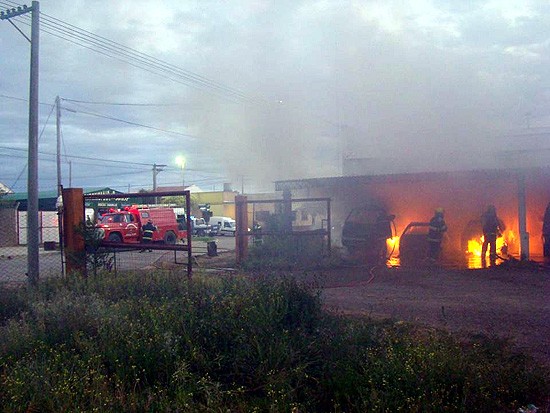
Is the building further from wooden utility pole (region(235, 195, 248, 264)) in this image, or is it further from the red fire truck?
the red fire truck

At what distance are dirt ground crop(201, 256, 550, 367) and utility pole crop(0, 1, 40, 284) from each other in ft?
16.1

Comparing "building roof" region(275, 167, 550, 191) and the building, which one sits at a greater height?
"building roof" region(275, 167, 550, 191)

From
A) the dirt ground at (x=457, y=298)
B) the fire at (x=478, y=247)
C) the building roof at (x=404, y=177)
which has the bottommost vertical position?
the dirt ground at (x=457, y=298)

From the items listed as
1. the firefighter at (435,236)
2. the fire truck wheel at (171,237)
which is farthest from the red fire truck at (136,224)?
the firefighter at (435,236)

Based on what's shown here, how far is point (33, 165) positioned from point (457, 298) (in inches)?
302

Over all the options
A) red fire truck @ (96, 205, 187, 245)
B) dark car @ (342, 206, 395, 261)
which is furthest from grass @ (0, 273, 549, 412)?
red fire truck @ (96, 205, 187, 245)

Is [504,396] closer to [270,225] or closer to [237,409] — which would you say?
[237,409]

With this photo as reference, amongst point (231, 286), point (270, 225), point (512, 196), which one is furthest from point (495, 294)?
point (512, 196)

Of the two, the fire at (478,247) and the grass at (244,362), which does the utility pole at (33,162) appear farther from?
the fire at (478,247)

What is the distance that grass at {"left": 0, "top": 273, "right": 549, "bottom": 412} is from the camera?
3.98m

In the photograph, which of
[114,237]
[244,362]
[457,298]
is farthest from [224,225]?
[244,362]

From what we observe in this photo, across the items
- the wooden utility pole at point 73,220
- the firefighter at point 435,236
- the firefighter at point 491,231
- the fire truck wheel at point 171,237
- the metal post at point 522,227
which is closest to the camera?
the wooden utility pole at point 73,220

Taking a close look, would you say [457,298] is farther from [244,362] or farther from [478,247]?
[478,247]

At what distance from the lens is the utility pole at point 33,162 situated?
31.2 ft
